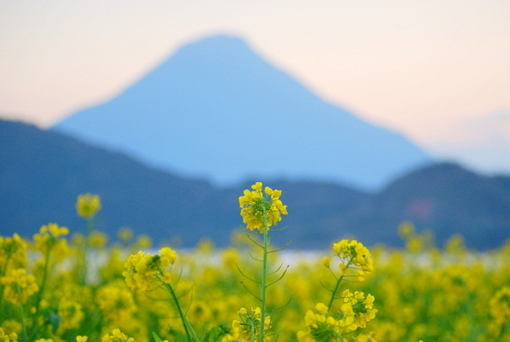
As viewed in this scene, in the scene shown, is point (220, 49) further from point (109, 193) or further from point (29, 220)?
point (29, 220)

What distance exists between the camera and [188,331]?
3.94 feet

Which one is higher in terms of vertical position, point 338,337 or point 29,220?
point 29,220

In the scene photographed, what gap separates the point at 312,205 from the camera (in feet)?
95.8

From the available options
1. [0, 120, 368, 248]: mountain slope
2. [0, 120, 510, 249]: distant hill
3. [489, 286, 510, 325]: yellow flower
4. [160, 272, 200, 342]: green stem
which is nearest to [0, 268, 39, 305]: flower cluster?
[160, 272, 200, 342]: green stem

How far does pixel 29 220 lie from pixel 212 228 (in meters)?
15.9

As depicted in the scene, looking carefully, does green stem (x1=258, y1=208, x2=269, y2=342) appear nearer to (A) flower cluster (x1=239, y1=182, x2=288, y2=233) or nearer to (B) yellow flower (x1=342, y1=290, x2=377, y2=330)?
(A) flower cluster (x1=239, y1=182, x2=288, y2=233)

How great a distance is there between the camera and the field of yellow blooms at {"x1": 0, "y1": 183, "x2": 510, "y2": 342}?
1.23m

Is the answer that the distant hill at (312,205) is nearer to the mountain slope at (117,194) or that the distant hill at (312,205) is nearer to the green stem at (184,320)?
the mountain slope at (117,194)

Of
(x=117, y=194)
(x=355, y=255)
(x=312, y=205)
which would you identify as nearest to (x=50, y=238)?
(x=355, y=255)

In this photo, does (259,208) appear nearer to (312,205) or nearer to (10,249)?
(10,249)

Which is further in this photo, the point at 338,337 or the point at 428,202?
the point at 428,202

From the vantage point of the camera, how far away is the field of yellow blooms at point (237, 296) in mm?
1226

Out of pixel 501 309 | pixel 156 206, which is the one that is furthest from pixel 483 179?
pixel 501 309

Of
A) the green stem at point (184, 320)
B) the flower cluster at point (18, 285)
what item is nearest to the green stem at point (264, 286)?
the green stem at point (184, 320)
